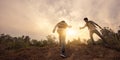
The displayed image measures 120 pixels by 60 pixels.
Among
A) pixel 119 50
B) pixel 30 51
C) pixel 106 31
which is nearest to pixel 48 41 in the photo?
pixel 30 51

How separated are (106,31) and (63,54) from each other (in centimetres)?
888

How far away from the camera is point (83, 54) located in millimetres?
12836

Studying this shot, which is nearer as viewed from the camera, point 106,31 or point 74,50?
point 74,50

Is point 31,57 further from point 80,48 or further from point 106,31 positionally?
point 106,31

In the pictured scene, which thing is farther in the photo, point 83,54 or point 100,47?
point 100,47

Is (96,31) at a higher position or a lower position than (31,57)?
higher

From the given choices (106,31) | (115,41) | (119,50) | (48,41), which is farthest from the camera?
(106,31)

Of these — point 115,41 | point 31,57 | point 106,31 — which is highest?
point 106,31

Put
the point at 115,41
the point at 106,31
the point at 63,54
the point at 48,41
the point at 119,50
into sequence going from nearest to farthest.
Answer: the point at 63,54, the point at 119,50, the point at 115,41, the point at 48,41, the point at 106,31

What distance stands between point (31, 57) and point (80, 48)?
3.52 m

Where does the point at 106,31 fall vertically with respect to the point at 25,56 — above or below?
above

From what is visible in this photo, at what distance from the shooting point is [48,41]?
61.2 feet

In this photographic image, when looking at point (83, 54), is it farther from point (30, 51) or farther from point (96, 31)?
point (30, 51)

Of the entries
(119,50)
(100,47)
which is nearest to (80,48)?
(100,47)
